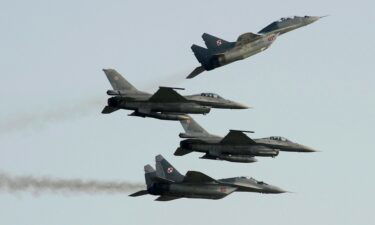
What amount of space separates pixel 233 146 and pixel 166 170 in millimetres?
7361

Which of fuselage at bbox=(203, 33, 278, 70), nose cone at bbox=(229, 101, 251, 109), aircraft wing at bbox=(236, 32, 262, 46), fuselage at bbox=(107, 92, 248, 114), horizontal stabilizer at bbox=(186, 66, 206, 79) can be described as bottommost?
nose cone at bbox=(229, 101, 251, 109)

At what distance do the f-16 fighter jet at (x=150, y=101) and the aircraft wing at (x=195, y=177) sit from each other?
6.05 meters

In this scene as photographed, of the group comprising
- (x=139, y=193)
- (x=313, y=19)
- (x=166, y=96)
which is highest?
Answer: (x=313, y=19)

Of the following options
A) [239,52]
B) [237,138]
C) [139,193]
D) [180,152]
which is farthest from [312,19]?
[139,193]

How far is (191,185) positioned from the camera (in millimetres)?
99562

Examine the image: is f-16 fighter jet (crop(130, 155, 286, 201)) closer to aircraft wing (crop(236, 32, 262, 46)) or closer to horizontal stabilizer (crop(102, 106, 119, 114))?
horizontal stabilizer (crop(102, 106, 119, 114))

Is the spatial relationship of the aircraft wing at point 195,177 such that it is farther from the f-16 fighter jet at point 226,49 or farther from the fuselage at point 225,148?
the f-16 fighter jet at point 226,49

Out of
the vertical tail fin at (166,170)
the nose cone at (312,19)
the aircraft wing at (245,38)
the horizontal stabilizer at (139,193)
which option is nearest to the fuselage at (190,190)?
the horizontal stabilizer at (139,193)

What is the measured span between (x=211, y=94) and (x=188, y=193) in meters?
10.7

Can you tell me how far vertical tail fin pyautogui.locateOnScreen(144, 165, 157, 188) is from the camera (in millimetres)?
102375

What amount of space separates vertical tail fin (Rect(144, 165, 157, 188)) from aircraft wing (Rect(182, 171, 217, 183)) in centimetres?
382

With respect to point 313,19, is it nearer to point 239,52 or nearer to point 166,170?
point 239,52

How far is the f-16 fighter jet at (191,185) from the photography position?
98938 millimetres

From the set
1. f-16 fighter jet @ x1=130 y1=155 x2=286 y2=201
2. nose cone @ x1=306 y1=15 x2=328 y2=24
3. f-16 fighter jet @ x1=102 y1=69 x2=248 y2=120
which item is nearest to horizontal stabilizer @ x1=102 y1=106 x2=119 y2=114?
f-16 fighter jet @ x1=102 y1=69 x2=248 y2=120
